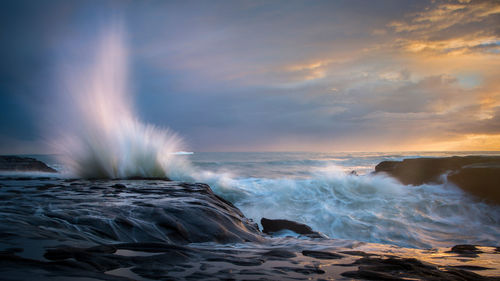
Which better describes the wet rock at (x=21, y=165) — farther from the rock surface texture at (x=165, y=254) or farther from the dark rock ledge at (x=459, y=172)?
the dark rock ledge at (x=459, y=172)

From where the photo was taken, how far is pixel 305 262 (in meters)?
2.32

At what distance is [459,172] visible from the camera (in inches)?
460

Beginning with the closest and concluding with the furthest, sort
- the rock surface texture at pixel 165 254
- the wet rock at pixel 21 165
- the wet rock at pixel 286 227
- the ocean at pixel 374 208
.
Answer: the rock surface texture at pixel 165 254, the wet rock at pixel 286 227, the ocean at pixel 374 208, the wet rock at pixel 21 165

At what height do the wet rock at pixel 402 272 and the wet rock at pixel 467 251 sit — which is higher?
the wet rock at pixel 402 272

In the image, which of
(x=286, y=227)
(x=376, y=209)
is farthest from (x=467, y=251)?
(x=376, y=209)

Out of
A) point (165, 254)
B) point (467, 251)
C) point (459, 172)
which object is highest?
point (165, 254)

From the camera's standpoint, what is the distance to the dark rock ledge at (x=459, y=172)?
34.1 feet

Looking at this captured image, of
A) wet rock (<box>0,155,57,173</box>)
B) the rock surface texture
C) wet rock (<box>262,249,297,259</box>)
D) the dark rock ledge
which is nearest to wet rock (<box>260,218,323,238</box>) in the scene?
the rock surface texture

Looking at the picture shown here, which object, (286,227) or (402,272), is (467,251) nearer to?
(402,272)

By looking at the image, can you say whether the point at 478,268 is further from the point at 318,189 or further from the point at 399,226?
the point at 318,189

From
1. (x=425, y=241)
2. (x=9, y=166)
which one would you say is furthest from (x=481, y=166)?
(x=9, y=166)

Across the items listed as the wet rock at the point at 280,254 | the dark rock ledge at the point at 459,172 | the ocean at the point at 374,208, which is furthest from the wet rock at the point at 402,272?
the dark rock ledge at the point at 459,172

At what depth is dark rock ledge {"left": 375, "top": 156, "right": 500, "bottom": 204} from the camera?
409 inches

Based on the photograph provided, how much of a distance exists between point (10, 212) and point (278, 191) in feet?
32.0
